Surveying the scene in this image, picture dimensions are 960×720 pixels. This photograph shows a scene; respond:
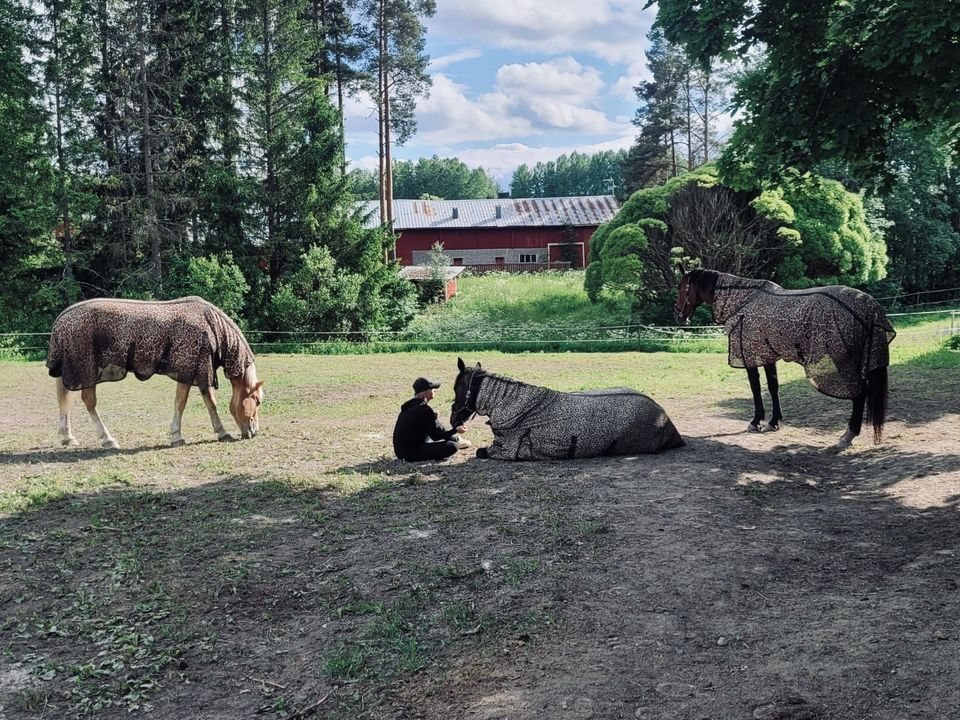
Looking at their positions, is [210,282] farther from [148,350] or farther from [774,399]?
[774,399]

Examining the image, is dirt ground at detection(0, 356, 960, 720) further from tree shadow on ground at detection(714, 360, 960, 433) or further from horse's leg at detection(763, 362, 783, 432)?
tree shadow on ground at detection(714, 360, 960, 433)

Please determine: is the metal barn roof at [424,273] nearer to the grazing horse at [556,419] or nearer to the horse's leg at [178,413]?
the horse's leg at [178,413]

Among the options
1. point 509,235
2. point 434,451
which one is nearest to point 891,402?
point 434,451

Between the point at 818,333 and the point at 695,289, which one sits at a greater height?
the point at 695,289

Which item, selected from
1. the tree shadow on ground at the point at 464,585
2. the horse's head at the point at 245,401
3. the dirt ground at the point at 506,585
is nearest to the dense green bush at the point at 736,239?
the dirt ground at the point at 506,585

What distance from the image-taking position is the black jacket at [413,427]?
1012 centimetres

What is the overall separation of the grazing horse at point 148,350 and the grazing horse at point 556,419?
386 centimetres

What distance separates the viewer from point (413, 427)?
10188 mm

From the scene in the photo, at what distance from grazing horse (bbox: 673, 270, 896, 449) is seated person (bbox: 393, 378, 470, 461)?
441 cm

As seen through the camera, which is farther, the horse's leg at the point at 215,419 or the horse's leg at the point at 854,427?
the horse's leg at the point at 215,419

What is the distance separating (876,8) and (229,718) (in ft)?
32.9

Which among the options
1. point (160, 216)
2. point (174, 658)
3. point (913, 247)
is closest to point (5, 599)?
point (174, 658)

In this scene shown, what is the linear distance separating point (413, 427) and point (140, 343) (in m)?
4.33

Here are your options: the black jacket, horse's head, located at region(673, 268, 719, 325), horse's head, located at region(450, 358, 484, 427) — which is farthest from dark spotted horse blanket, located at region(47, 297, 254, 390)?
horse's head, located at region(673, 268, 719, 325)
